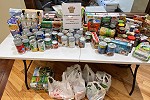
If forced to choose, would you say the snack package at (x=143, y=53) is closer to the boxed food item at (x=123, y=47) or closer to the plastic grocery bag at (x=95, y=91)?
the boxed food item at (x=123, y=47)

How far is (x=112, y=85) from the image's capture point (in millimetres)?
1703

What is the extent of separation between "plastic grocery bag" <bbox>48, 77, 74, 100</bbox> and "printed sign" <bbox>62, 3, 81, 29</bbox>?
59cm

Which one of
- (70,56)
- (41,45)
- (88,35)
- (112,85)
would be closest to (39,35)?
(41,45)

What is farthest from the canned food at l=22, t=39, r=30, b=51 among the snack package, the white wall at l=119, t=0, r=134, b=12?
the white wall at l=119, t=0, r=134, b=12

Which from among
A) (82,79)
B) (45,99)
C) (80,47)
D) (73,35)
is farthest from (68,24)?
(45,99)

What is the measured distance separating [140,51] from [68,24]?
69 cm

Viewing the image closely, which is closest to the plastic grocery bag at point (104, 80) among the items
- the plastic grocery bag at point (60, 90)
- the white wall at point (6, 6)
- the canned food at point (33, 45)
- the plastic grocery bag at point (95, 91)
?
the plastic grocery bag at point (95, 91)

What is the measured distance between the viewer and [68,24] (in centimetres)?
139

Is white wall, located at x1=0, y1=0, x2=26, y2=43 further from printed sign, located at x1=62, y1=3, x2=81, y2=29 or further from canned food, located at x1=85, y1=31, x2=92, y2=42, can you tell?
canned food, located at x1=85, y1=31, x2=92, y2=42

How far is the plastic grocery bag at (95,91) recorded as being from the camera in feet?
4.64

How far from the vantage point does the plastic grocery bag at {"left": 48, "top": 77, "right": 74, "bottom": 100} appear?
58.0 inches

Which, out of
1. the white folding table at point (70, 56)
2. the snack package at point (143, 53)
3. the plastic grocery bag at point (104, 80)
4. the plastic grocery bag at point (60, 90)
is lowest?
the plastic grocery bag at point (60, 90)

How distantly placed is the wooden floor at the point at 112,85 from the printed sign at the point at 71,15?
72 centimetres

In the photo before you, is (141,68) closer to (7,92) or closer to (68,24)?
(68,24)
